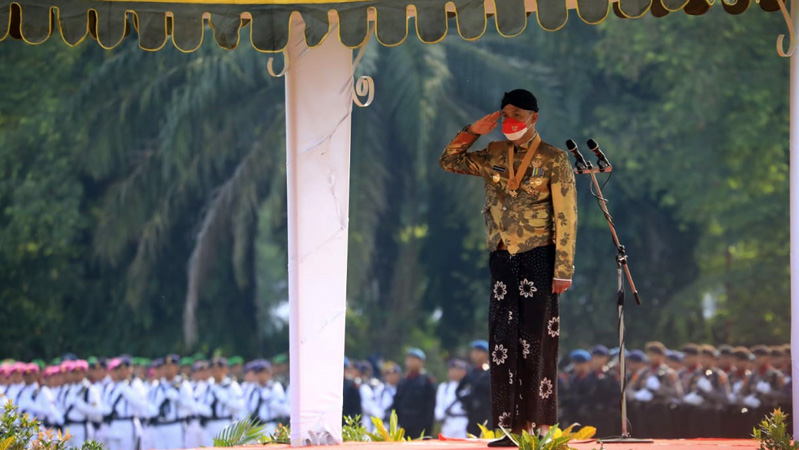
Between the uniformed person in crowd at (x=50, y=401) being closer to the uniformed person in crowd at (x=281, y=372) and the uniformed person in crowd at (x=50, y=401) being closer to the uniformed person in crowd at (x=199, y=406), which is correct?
the uniformed person in crowd at (x=199, y=406)

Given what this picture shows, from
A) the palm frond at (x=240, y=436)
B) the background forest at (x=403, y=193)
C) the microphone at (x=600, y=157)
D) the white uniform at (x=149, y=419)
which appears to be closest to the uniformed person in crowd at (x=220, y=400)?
the white uniform at (x=149, y=419)

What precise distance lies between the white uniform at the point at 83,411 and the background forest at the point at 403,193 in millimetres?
2887

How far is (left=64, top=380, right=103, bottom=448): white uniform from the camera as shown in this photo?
712 inches

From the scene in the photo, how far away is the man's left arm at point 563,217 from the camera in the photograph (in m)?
5.95

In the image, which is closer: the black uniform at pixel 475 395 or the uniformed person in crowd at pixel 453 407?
the black uniform at pixel 475 395

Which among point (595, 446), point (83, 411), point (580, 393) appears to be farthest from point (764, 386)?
point (595, 446)

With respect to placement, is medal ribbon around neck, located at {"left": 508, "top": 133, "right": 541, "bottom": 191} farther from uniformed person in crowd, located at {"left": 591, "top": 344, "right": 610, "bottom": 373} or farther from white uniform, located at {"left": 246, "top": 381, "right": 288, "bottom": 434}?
white uniform, located at {"left": 246, "top": 381, "right": 288, "bottom": 434}

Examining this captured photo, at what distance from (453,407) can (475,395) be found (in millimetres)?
363

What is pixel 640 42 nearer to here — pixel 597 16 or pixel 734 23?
pixel 734 23

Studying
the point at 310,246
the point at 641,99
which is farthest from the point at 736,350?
the point at 310,246

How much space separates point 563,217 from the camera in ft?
19.5

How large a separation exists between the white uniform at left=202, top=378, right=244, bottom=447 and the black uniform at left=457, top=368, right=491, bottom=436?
3.22 metres

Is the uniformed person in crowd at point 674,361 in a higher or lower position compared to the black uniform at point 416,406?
higher

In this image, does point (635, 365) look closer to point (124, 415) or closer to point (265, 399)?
point (265, 399)
